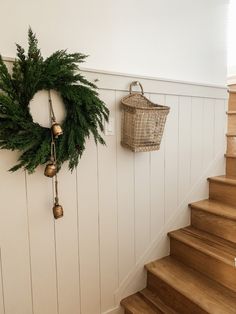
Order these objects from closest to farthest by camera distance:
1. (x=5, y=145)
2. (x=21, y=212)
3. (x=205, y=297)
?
(x=5, y=145) < (x=21, y=212) < (x=205, y=297)

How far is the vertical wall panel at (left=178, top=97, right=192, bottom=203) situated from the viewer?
1.84m

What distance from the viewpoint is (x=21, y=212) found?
1.25 m

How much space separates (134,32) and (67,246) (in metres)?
1.36

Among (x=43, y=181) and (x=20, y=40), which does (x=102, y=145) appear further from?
(x=20, y=40)

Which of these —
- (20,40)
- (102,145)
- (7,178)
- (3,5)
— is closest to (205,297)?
(102,145)

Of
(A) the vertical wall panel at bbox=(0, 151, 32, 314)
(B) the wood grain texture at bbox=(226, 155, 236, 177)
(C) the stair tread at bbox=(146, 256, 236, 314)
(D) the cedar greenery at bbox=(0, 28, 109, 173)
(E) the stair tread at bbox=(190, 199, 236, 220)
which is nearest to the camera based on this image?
(D) the cedar greenery at bbox=(0, 28, 109, 173)

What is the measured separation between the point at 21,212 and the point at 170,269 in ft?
3.55

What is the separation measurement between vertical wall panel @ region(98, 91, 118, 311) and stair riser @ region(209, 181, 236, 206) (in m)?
0.95

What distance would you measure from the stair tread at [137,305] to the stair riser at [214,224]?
0.67 metres

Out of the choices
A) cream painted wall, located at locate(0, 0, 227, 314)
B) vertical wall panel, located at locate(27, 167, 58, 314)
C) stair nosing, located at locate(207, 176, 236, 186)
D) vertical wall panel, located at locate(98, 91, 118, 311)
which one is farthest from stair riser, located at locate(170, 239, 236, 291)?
vertical wall panel, located at locate(27, 167, 58, 314)

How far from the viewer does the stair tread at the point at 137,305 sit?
1.54 metres

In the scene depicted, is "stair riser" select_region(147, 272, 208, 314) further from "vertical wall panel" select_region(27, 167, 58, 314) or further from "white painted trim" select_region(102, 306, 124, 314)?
"vertical wall panel" select_region(27, 167, 58, 314)

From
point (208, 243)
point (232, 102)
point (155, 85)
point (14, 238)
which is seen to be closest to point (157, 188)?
point (208, 243)

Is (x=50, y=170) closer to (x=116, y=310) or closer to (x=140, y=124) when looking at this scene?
(x=140, y=124)
